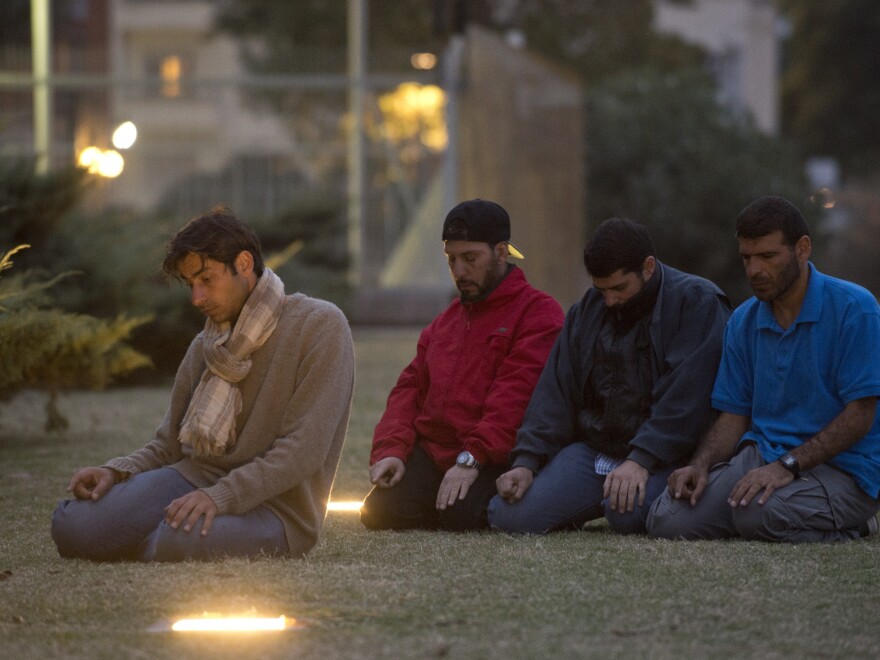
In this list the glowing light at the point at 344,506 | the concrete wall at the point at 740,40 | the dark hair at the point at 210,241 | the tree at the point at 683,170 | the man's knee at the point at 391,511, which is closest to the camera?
the dark hair at the point at 210,241

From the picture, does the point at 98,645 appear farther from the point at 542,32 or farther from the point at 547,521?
the point at 542,32

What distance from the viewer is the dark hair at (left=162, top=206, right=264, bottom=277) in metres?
5.08

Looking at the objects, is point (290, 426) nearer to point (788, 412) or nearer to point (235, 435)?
point (235, 435)

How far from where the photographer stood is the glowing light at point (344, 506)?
675 cm

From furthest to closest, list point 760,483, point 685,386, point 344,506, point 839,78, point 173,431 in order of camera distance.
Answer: point 839,78
point 344,506
point 685,386
point 760,483
point 173,431

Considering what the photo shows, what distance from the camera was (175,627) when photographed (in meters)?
4.32

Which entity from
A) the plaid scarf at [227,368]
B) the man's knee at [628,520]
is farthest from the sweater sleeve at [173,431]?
the man's knee at [628,520]

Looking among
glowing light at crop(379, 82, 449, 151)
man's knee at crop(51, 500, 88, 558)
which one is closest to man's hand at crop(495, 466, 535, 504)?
man's knee at crop(51, 500, 88, 558)

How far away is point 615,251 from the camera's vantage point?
588cm

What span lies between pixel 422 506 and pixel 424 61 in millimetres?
15699

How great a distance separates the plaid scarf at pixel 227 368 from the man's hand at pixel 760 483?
181 centimetres

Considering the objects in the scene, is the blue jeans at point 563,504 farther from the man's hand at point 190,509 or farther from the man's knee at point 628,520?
the man's hand at point 190,509

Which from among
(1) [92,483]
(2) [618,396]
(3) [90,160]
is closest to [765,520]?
(2) [618,396]

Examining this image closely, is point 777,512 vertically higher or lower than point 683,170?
lower
